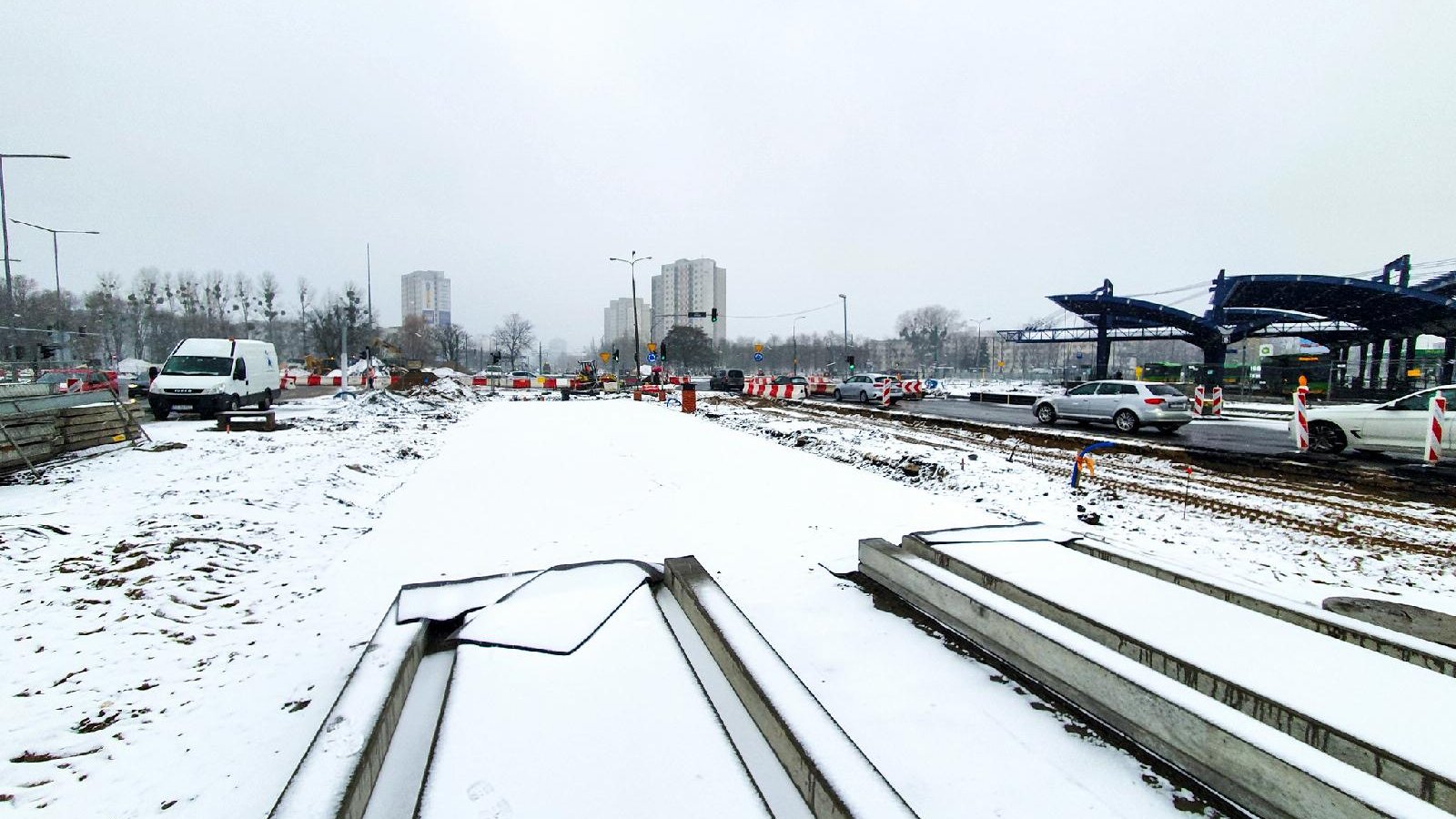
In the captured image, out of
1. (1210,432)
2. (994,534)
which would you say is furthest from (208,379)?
(1210,432)

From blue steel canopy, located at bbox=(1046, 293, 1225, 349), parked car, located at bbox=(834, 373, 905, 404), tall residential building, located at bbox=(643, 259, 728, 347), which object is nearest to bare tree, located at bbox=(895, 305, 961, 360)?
tall residential building, located at bbox=(643, 259, 728, 347)

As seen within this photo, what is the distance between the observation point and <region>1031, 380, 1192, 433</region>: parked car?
16.4 meters

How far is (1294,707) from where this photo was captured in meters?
2.47

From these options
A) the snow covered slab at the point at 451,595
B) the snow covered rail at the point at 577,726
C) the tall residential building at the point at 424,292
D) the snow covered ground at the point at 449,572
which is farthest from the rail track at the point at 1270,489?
the tall residential building at the point at 424,292

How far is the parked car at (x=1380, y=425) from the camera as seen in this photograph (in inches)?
444

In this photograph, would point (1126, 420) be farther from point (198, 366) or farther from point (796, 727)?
point (198, 366)

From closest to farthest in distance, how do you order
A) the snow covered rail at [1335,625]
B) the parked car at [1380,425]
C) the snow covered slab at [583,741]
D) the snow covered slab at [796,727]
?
the snow covered slab at [796,727]
the snow covered slab at [583,741]
the snow covered rail at [1335,625]
the parked car at [1380,425]

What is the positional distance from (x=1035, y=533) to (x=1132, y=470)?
6.90 meters

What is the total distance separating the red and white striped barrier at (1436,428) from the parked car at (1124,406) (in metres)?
5.25

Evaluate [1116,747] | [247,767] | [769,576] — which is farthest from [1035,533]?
[247,767]

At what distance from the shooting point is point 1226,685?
2.71m

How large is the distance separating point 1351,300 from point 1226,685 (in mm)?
46396

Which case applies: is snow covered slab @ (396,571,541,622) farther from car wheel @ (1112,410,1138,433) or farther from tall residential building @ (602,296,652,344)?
tall residential building @ (602,296,652,344)

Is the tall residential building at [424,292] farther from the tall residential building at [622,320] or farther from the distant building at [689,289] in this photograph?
the distant building at [689,289]
